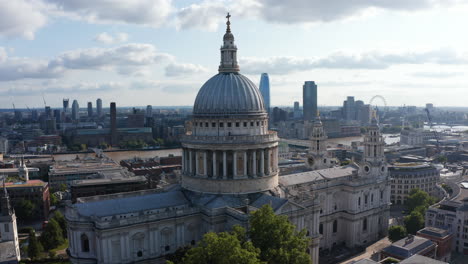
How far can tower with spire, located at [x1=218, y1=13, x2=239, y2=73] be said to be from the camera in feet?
191

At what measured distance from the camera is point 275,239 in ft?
127

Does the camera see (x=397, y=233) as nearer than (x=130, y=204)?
No

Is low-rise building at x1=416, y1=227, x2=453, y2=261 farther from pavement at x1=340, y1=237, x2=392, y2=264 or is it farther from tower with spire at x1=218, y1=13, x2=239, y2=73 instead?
tower with spire at x1=218, y1=13, x2=239, y2=73

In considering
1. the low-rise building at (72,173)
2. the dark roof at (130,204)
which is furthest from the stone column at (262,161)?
the low-rise building at (72,173)

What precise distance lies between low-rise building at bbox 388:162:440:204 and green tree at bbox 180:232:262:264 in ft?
242

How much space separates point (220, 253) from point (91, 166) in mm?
102675

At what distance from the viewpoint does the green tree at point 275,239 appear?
3775cm

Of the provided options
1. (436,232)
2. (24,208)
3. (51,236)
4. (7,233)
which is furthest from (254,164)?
(24,208)

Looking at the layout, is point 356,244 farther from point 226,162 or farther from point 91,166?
point 91,166

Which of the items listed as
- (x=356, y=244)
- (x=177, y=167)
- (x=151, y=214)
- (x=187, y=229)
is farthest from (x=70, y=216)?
(x=177, y=167)

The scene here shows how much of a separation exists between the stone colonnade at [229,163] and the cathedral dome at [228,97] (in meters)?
5.92

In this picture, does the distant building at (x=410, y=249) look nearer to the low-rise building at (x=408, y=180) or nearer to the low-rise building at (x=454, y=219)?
the low-rise building at (x=454, y=219)

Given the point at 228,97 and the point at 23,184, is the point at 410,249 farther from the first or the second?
the point at 23,184

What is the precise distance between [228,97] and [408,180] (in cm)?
6524
